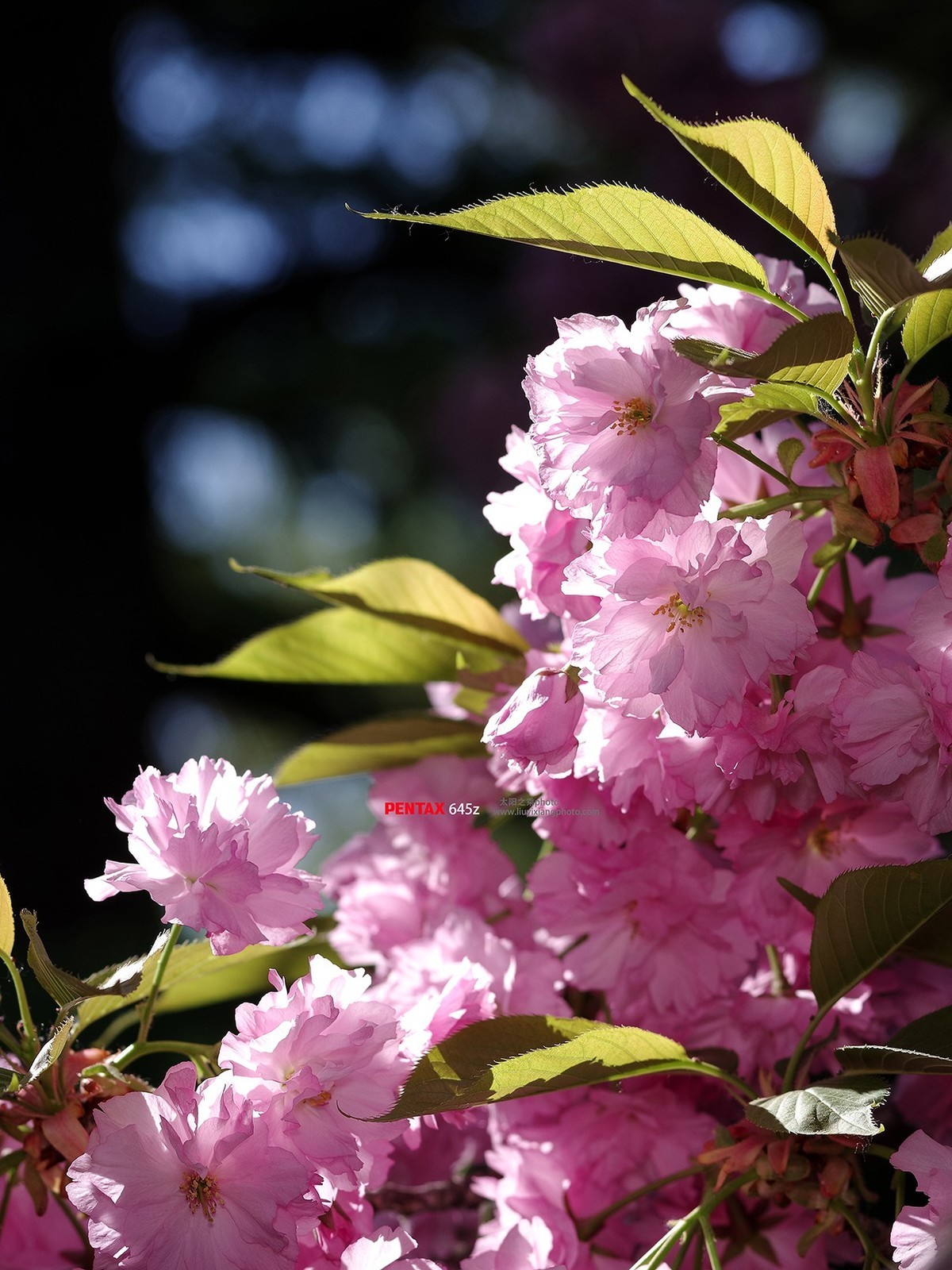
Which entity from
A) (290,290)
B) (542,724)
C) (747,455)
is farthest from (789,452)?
(290,290)

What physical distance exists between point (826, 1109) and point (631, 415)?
209 millimetres

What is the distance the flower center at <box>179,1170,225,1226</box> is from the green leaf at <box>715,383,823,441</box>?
27 cm

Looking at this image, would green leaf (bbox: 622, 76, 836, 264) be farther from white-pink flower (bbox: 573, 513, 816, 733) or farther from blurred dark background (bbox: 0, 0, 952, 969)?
blurred dark background (bbox: 0, 0, 952, 969)

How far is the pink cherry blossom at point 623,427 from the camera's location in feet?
1.19

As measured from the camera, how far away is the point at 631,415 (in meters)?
0.37

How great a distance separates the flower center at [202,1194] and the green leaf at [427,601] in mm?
253

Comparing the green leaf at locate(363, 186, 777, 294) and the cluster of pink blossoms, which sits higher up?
the green leaf at locate(363, 186, 777, 294)

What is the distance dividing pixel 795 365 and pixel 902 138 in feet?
6.26

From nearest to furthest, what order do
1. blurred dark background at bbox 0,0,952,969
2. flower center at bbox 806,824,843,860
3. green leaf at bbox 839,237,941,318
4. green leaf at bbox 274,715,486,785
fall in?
green leaf at bbox 839,237,941,318, flower center at bbox 806,824,843,860, green leaf at bbox 274,715,486,785, blurred dark background at bbox 0,0,952,969

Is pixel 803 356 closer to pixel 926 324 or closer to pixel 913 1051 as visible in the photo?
pixel 926 324

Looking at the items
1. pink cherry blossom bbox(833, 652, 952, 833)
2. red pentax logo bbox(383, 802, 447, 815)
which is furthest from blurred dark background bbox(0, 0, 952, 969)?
pink cherry blossom bbox(833, 652, 952, 833)

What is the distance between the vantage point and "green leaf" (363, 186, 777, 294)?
1.21 ft

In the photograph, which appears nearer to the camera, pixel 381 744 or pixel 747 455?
pixel 747 455

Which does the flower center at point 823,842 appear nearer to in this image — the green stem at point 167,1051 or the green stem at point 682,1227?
the green stem at point 682,1227
